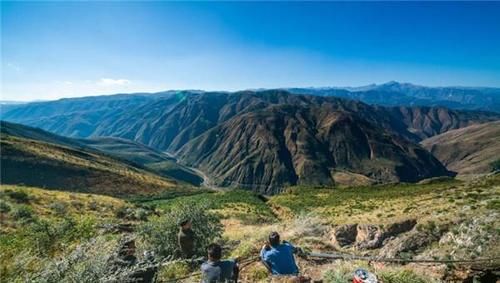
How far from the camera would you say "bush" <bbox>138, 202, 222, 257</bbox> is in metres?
13.0

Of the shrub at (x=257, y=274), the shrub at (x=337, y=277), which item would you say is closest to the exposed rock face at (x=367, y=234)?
the shrub at (x=257, y=274)

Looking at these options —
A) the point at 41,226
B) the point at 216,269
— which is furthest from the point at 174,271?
the point at 41,226

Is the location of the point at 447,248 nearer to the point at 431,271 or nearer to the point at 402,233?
the point at 402,233

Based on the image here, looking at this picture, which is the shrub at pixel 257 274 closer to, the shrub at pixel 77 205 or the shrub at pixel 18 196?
the shrub at pixel 77 205

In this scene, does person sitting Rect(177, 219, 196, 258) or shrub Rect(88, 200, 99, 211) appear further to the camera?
shrub Rect(88, 200, 99, 211)

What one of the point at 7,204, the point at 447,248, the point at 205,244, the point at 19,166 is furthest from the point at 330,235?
the point at 19,166

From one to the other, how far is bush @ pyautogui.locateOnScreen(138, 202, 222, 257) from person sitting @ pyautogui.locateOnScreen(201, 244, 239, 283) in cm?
524

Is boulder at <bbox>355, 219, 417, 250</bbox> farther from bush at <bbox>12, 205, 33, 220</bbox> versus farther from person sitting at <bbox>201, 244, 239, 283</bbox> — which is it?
bush at <bbox>12, 205, 33, 220</bbox>

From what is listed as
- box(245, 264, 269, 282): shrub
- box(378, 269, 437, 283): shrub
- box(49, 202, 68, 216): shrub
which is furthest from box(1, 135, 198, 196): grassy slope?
box(378, 269, 437, 283): shrub

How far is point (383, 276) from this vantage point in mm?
7816

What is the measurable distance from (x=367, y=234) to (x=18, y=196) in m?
29.4

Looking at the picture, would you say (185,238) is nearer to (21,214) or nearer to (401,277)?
(401,277)

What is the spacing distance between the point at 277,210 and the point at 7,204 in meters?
34.0

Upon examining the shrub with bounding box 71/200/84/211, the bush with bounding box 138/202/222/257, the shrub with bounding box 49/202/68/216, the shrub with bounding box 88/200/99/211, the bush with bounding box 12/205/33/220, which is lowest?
the shrub with bounding box 88/200/99/211
